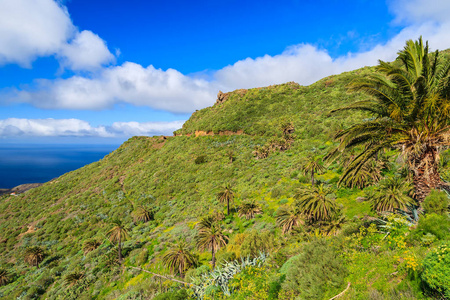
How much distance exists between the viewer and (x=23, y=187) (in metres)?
104

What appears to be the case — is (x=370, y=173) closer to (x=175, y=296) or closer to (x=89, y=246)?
(x=175, y=296)

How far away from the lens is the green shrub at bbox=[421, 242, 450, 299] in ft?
17.7

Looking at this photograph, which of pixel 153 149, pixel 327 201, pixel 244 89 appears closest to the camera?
pixel 327 201

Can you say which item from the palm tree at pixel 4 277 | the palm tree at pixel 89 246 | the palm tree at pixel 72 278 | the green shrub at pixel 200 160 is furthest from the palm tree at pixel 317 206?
the palm tree at pixel 4 277

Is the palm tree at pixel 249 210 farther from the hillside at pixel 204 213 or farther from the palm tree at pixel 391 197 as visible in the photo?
the palm tree at pixel 391 197

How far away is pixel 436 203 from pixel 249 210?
2384 centimetres


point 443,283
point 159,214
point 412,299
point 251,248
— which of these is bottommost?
point 159,214

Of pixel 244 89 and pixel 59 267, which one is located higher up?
pixel 244 89

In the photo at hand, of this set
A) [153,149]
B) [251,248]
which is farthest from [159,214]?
[153,149]

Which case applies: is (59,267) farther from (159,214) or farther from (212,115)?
(212,115)

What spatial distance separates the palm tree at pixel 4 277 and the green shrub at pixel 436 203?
52806 millimetres

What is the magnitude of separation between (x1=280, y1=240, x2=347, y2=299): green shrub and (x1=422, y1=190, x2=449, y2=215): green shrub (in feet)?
15.2

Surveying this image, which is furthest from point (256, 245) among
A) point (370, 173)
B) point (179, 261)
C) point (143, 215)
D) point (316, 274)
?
point (143, 215)

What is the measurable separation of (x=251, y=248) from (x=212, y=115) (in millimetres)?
72685
